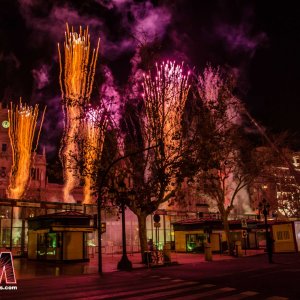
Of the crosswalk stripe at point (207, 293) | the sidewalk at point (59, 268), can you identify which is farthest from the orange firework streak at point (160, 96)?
the crosswalk stripe at point (207, 293)

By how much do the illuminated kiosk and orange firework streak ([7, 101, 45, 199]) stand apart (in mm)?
22796

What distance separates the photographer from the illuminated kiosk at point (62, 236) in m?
32.0

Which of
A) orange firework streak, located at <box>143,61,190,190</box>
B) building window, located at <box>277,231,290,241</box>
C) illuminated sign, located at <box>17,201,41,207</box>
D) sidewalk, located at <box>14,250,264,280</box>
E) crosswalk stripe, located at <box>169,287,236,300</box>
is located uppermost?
orange firework streak, located at <box>143,61,190,190</box>

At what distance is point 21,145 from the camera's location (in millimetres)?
55781

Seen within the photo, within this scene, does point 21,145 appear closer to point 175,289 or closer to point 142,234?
point 142,234

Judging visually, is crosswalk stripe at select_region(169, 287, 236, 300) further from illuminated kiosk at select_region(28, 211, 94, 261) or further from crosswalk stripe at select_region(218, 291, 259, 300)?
illuminated kiosk at select_region(28, 211, 94, 261)

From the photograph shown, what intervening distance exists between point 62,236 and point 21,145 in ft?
88.6

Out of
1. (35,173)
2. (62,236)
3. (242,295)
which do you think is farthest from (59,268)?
(35,173)

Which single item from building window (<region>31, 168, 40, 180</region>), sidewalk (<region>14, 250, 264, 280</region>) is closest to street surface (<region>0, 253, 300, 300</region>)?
sidewalk (<region>14, 250, 264, 280</region>)

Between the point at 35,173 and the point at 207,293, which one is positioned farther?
the point at 35,173

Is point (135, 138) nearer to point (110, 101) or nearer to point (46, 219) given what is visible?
point (110, 101)

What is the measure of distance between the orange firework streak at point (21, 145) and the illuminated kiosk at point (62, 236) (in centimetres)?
2280

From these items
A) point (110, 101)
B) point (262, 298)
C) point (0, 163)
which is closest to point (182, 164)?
point (110, 101)

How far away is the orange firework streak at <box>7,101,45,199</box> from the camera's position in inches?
2137
